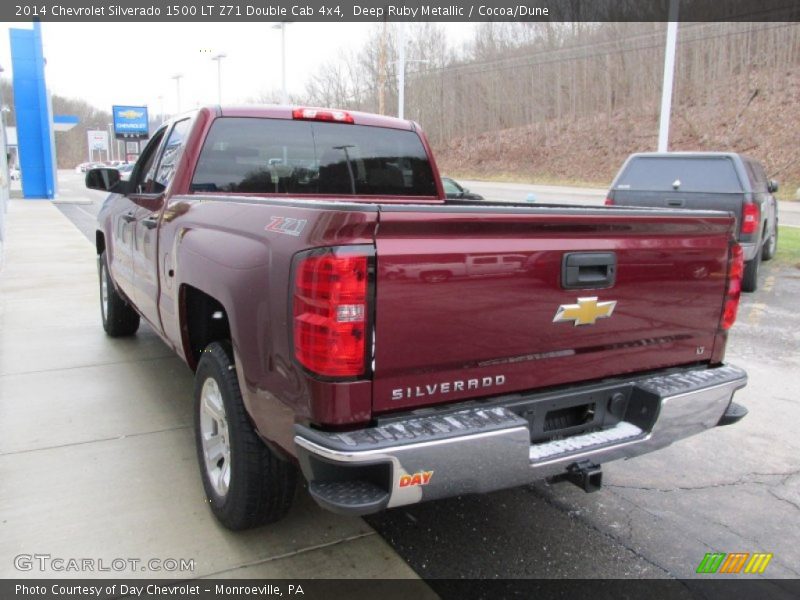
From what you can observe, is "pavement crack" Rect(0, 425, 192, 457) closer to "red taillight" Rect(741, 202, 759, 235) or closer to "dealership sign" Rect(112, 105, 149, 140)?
"red taillight" Rect(741, 202, 759, 235)

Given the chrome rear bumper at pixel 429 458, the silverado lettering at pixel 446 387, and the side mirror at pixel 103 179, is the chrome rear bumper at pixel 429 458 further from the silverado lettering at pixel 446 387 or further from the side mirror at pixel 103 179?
the side mirror at pixel 103 179

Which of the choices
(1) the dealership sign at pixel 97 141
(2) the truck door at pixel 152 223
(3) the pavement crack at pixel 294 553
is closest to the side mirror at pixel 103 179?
(2) the truck door at pixel 152 223

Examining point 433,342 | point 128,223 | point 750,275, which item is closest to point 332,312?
point 433,342

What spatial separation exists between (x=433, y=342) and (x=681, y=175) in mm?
7856

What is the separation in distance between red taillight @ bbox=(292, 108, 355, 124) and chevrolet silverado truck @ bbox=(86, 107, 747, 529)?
95cm

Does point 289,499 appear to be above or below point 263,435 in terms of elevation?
below

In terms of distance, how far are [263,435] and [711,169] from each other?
8123mm

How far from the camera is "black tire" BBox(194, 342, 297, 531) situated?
271 cm

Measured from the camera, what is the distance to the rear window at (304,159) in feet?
12.8

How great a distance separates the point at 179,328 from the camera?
345 cm

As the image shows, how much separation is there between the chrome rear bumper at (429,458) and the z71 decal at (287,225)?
69cm

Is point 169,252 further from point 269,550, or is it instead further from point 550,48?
point 550,48

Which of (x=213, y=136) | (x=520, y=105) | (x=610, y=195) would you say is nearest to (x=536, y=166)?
(x=520, y=105)

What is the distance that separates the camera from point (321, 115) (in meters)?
4.14
